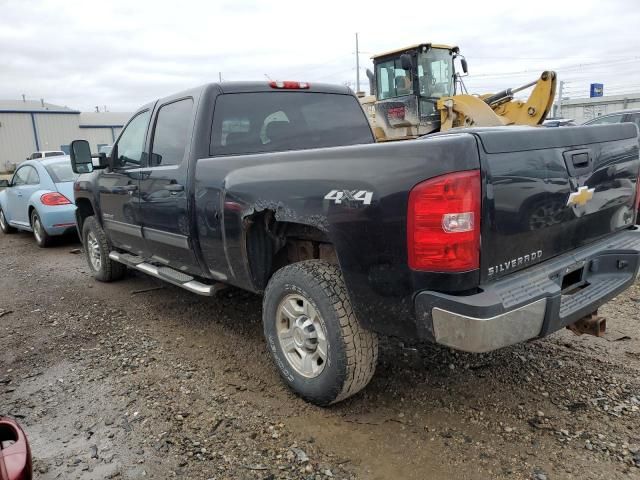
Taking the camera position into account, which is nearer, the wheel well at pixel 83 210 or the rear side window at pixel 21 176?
the wheel well at pixel 83 210

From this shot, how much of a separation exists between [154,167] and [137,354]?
155 centimetres

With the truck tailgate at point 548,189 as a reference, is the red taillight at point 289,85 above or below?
above

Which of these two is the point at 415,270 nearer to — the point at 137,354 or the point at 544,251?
the point at 544,251

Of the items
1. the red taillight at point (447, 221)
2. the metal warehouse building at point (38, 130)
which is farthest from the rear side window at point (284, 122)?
the metal warehouse building at point (38, 130)

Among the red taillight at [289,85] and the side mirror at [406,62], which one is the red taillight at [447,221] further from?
the side mirror at [406,62]

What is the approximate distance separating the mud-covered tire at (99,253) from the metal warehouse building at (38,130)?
107ft

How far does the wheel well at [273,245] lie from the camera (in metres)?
3.08

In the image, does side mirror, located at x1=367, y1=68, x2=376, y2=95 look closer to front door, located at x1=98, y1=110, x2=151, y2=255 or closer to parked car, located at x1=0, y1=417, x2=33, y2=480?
front door, located at x1=98, y1=110, x2=151, y2=255

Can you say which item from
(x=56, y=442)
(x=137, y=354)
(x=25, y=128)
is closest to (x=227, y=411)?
(x=56, y=442)

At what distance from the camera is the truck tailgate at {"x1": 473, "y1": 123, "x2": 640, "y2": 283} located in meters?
2.21

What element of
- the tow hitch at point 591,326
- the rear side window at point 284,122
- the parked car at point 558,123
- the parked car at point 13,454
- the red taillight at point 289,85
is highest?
the red taillight at point 289,85

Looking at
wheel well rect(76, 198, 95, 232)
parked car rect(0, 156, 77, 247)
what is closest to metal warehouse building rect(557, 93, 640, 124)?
parked car rect(0, 156, 77, 247)

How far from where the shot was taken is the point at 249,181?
305cm

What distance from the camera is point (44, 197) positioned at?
793 centimetres
